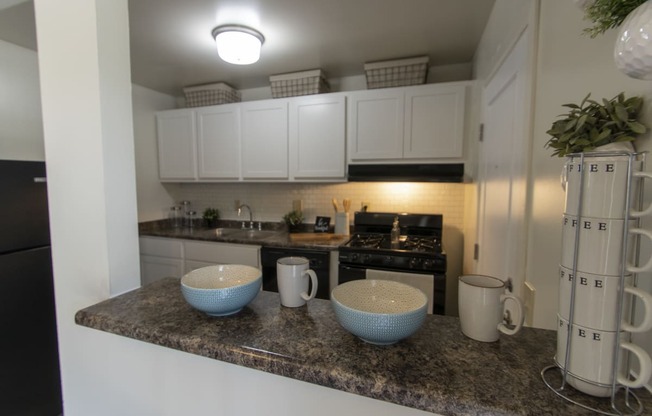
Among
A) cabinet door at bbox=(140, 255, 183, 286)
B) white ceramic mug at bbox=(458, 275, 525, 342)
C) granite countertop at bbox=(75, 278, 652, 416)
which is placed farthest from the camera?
cabinet door at bbox=(140, 255, 183, 286)

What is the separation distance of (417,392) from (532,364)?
27 centimetres

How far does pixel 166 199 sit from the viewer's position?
11.1 feet

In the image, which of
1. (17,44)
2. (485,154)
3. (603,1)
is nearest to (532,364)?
(603,1)

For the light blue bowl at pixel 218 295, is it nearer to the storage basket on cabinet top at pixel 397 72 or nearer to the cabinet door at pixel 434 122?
the cabinet door at pixel 434 122

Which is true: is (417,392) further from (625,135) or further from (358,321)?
(625,135)

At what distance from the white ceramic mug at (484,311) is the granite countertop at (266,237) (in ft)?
5.46

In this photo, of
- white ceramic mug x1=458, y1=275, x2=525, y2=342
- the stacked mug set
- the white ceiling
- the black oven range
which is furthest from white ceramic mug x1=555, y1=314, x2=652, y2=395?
the white ceiling

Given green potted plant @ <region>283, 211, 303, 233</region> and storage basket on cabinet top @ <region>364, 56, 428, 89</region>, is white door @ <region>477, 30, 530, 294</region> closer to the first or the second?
storage basket on cabinet top @ <region>364, 56, 428, 89</region>

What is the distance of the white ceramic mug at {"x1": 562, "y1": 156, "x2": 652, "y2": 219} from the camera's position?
439 millimetres

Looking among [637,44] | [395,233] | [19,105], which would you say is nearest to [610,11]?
[637,44]

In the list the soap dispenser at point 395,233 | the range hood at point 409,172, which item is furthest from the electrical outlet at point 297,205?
the soap dispenser at point 395,233

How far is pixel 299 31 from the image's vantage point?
192cm

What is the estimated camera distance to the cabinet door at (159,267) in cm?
282

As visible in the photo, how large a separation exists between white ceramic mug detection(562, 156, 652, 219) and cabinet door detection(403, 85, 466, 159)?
6.17 ft
